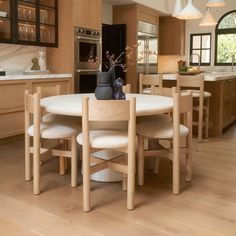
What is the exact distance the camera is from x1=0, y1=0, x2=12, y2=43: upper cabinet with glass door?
4301 millimetres

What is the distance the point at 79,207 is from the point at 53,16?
359cm

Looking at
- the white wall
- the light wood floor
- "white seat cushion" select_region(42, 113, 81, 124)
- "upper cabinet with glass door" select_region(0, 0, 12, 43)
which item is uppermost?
the white wall

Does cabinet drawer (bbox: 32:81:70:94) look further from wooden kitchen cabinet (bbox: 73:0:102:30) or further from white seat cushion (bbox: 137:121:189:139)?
white seat cushion (bbox: 137:121:189:139)

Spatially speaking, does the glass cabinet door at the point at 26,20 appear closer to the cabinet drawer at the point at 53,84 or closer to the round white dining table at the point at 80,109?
the cabinet drawer at the point at 53,84

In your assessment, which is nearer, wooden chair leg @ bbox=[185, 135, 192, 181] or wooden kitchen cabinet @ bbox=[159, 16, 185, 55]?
wooden chair leg @ bbox=[185, 135, 192, 181]

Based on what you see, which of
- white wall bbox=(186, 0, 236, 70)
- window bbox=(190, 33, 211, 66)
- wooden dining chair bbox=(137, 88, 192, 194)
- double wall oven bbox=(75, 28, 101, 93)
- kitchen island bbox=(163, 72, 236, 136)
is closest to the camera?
wooden dining chair bbox=(137, 88, 192, 194)

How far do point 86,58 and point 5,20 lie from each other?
140 cm

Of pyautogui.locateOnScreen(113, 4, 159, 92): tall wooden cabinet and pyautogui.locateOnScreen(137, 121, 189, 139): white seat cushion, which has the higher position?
pyautogui.locateOnScreen(113, 4, 159, 92): tall wooden cabinet

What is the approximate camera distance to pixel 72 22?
4.94 m

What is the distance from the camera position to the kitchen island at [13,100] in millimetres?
4020

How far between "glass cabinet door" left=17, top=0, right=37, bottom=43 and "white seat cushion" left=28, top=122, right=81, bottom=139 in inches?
89.7

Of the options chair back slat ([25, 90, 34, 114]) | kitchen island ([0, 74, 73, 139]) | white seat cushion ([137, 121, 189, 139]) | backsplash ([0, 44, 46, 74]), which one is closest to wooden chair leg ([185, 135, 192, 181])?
white seat cushion ([137, 121, 189, 139])

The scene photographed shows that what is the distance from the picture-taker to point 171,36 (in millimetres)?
8086

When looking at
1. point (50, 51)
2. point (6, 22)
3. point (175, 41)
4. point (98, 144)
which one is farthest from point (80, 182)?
point (175, 41)
